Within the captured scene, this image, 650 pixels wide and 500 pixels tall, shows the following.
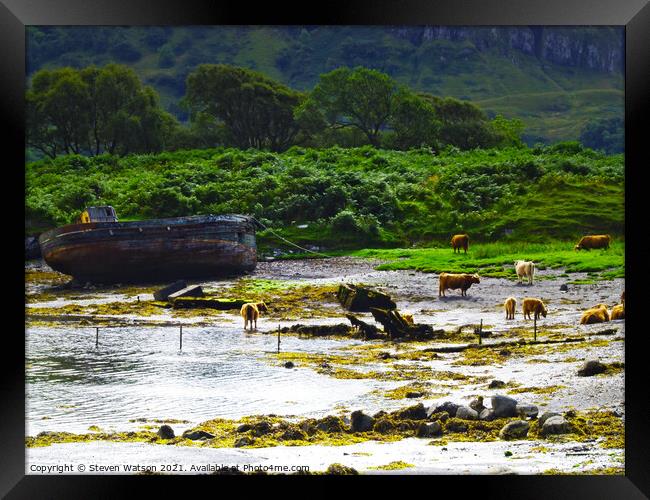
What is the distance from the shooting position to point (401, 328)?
406 inches

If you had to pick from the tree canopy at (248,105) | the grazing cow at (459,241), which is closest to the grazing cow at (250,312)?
the tree canopy at (248,105)

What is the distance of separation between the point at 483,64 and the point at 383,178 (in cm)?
164

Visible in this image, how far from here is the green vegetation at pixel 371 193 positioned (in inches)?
422

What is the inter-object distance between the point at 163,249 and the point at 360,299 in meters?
2.26

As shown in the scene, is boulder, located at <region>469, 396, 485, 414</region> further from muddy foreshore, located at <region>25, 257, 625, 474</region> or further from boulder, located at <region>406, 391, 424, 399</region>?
boulder, located at <region>406, 391, 424, 399</region>

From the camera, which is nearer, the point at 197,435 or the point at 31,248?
the point at 197,435

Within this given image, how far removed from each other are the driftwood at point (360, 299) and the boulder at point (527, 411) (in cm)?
168

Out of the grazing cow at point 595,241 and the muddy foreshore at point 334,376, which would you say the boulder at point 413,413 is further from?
the grazing cow at point 595,241

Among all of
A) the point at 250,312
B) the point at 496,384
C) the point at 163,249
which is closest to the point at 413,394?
the point at 496,384

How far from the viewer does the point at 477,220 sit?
1090 cm

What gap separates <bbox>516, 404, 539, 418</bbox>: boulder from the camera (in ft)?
31.9

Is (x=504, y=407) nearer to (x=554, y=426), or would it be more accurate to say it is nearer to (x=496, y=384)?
(x=496, y=384)
